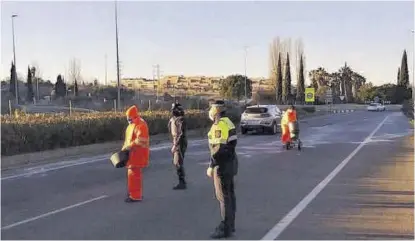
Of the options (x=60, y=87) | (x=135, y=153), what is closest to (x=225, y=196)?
(x=135, y=153)

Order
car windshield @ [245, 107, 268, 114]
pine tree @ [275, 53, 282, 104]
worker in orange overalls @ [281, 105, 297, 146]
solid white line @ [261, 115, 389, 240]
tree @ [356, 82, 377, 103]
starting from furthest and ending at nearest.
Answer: tree @ [356, 82, 377, 103], pine tree @ [275, 53, 282, 104], car windshield @ [245, 107, 268, 114], worker in orange overalls @ [281, 105, 297, 146], solid white line @ [261, 115, 389, 240]

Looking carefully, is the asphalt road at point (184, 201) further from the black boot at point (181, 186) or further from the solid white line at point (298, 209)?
the black boot at point (181, 186)

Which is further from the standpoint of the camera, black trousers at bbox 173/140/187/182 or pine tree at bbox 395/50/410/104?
pine tree at bbox 395/50/410/104

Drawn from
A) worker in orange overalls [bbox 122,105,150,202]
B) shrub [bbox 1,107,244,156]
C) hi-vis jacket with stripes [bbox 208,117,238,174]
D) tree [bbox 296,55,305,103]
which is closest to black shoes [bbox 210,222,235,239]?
hi-vis jacket with stripes [bbox 208,117,238,174]

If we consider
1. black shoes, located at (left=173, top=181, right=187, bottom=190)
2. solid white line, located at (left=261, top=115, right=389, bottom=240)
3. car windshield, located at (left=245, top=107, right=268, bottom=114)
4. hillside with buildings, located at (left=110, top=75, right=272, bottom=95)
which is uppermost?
hillside with buildings, located at (left=110, top=75, right=272, bottom=95)

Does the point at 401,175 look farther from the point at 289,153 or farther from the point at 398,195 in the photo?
the point at 289,153

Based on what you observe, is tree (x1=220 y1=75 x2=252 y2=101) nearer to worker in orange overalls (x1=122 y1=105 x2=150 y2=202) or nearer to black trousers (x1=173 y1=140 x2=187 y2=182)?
black trousers (x1=173 y1=140 x2=187 y2=182)

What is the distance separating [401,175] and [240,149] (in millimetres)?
8141

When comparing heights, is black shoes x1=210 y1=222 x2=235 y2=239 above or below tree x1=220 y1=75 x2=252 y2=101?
below

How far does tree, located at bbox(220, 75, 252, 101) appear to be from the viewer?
78812 mm

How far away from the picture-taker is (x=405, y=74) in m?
115

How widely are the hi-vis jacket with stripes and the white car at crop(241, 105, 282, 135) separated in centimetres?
2386

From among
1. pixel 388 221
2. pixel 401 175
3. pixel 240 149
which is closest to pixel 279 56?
pixel 240 149

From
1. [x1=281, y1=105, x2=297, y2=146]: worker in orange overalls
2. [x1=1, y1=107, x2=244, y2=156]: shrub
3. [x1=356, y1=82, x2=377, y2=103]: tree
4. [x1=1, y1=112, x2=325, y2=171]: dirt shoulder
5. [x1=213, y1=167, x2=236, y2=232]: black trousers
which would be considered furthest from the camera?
[x1=356, y1=82, x2=377, y2=103]: tree
